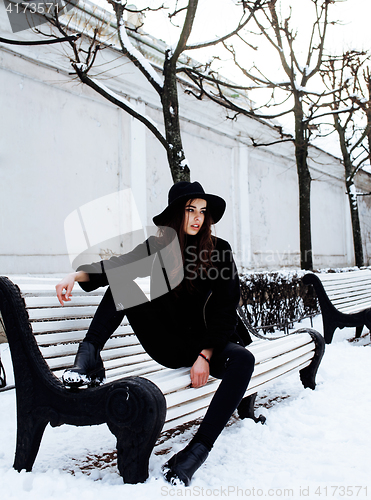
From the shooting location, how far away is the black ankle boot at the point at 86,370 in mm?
1713

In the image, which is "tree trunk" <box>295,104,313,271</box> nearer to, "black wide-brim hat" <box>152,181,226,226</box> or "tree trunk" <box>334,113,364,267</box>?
"tree trunk" <box>334,113,364,267</box>

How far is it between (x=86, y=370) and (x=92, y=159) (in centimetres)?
601

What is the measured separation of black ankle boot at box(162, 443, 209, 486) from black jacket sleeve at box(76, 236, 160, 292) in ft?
2.94

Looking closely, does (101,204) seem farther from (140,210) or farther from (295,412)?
(295,412)

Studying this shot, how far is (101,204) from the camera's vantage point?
24.1ft

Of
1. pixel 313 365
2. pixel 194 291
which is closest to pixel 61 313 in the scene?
pixel 194 291

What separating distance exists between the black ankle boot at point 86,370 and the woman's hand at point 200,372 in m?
0.45

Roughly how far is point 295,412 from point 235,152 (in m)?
9.42

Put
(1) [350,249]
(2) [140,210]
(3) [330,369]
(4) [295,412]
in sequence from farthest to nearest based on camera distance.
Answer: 1. (1) [350,249]
2. (2) [140,210]
3. (3) [330,369]
4. (4) [295,412]

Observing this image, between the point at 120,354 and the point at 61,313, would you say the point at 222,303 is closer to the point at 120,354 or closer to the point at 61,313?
the point at 120,354

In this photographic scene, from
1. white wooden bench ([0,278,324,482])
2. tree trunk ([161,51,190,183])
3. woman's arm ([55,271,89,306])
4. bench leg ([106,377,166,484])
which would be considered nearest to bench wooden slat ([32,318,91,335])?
white wooden bench ([0,278,324,482])

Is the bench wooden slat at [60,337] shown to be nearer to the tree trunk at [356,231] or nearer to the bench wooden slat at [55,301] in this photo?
the bench wooden slat at [55,301]

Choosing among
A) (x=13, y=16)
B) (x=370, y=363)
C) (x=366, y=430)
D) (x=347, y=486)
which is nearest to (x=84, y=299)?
(x=347, y=486)

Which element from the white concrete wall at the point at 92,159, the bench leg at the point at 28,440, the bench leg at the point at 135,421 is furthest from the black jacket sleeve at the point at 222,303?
the white concrete wall at the point at 92,159
